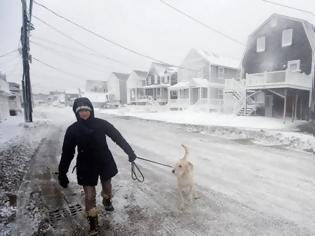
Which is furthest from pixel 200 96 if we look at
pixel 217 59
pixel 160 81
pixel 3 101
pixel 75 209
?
pixel 75 209

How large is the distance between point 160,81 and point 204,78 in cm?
1243

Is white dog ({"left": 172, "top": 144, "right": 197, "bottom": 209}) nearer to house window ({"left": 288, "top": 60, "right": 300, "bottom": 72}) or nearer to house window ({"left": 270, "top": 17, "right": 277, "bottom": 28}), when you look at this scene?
house window ({"left": 288, "top": 60, "right": 300, "bottom": 72})

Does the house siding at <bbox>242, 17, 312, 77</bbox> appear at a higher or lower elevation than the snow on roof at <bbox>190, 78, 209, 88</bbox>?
higher

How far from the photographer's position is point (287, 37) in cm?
2048

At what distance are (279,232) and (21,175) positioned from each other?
5.66 m

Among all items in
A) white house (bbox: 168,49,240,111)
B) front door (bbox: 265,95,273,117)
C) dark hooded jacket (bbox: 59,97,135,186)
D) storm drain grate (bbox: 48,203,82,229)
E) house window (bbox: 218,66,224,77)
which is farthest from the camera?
house window (bbox: 218,66,224,77)

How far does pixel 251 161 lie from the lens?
6.89m

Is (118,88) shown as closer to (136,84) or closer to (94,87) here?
(136,84)

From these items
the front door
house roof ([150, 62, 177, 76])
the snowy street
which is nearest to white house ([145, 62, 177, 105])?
house roof ([150, 62, 177, 76])

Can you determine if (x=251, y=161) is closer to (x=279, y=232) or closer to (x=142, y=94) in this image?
(x=279, y=232)

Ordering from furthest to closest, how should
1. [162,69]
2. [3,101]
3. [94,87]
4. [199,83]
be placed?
[94,87] → [162,69] → [199,83] → [3,101]

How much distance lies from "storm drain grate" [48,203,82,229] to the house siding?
70.2 ft

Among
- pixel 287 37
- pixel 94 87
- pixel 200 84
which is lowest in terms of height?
pixel 200 84

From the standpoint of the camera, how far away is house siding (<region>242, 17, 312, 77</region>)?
63.3 feet
